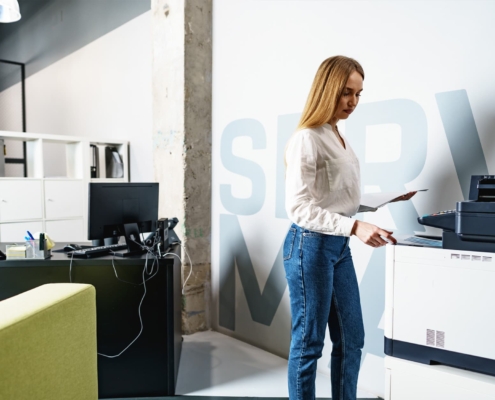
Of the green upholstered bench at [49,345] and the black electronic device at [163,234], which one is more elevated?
the black electronic device at [163,234]

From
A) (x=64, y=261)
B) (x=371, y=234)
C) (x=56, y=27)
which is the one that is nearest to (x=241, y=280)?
(x=64, y=261)

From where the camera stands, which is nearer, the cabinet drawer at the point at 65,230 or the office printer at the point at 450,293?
the office printer at the point at 450,293

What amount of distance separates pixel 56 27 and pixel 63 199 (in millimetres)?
2834

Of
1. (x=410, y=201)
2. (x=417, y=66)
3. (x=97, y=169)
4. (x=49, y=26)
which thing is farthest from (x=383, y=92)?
(x=49, y=26)

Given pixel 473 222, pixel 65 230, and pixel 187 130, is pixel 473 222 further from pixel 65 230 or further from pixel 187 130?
pixel 65 230

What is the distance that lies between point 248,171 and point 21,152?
489 cm

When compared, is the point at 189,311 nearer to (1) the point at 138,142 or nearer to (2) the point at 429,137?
(1) the point at 138,142

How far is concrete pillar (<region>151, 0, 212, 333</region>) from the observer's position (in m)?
3.07

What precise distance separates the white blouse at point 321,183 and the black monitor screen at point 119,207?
3.54 feet

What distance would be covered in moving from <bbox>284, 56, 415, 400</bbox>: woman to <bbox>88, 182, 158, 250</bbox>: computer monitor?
108 cm

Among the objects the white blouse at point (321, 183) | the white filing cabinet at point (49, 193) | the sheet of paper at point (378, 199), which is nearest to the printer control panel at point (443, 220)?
the sheet of paper at point (378, 199)

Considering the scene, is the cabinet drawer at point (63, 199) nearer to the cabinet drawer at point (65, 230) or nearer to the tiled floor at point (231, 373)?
the cabinet drawer at point (65, 230)

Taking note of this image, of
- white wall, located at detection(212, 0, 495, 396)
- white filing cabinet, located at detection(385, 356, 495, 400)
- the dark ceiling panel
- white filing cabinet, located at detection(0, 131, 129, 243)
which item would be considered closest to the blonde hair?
white wall, located at detection(212, 0, 495, 396)

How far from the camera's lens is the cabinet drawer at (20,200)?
3.57 m
